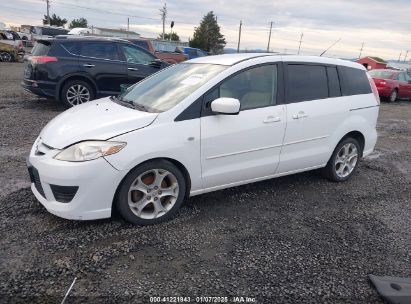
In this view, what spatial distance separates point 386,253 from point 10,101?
32.3ft

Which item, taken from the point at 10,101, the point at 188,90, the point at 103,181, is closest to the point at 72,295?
the point at 103,181

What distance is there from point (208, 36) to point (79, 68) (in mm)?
64496

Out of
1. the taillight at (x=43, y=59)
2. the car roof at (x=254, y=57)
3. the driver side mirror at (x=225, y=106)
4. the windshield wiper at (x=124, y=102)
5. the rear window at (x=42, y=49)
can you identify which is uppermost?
the car roof at (x=254, y=57)

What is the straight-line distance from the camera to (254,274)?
3047 mm

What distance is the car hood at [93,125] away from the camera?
3408 mm

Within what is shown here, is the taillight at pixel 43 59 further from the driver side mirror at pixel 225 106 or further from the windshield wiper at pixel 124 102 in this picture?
the driver side mirror at pixel 225 106

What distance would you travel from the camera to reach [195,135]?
3723mm

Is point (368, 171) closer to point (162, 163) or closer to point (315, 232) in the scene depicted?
point (315, 232)

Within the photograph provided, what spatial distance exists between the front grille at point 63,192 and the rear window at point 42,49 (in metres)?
6.53

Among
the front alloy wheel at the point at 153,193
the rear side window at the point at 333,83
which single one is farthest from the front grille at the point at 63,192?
the rear side window at the point at 333,83

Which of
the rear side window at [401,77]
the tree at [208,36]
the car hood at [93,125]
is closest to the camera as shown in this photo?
the car hood at [93,125]

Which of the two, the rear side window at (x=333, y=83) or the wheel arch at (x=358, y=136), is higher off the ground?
the rear side window at (x=333, y=83)

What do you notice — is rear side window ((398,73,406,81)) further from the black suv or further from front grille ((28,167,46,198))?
front grille ((28,167,46,198))

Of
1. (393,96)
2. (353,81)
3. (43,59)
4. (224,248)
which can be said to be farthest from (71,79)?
(393,96)
